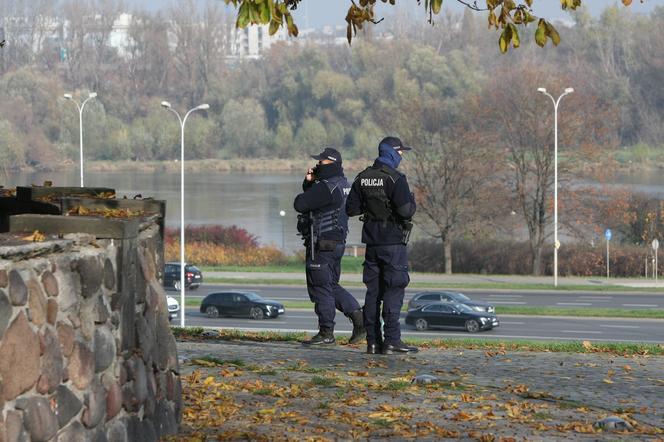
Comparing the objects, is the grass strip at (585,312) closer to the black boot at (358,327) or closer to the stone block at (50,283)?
the black boot at (358,327)

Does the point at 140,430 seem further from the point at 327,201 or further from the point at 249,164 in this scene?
the point at 249,164

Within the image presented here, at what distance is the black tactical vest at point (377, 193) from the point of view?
10.8 m

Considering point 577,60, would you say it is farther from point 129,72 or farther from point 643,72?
point 129,72

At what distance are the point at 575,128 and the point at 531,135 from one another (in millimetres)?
2030

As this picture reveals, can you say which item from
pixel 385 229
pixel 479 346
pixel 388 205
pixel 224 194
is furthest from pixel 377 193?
pixel 224 194

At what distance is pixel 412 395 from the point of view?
8.89m

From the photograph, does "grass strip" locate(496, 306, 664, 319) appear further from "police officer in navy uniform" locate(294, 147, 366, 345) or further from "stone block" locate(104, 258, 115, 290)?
"stone block" locate(104, 258, 115, 290)

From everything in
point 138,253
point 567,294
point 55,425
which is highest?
point 138,253

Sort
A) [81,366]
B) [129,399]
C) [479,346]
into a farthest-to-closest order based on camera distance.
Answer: [479,346] < [129,399] < [81,366]

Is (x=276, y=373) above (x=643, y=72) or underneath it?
underneath

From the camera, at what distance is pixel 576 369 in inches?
418

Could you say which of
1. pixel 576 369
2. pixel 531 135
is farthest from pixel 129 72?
pixel 576 369

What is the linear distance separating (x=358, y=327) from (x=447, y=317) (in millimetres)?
22166

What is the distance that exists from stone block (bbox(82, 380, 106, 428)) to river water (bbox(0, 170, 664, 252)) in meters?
60.4
